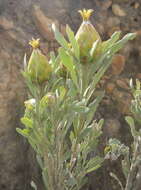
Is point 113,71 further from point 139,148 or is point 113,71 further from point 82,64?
point 82,64

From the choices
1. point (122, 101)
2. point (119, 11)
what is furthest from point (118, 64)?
point (119, 11)

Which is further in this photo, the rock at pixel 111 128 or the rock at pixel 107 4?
the rock at pixel 107 4

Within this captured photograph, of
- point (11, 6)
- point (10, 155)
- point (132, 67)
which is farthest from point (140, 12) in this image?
point (10, 155)

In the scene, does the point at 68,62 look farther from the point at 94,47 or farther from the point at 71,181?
the point at 71,181

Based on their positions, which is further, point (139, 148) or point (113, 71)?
point (113, 71)

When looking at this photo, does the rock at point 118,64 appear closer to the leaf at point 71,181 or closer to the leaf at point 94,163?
the leaf at point 94,163

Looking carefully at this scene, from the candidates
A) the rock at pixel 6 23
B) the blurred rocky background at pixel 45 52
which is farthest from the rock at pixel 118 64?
the rock at pixel 6 23
